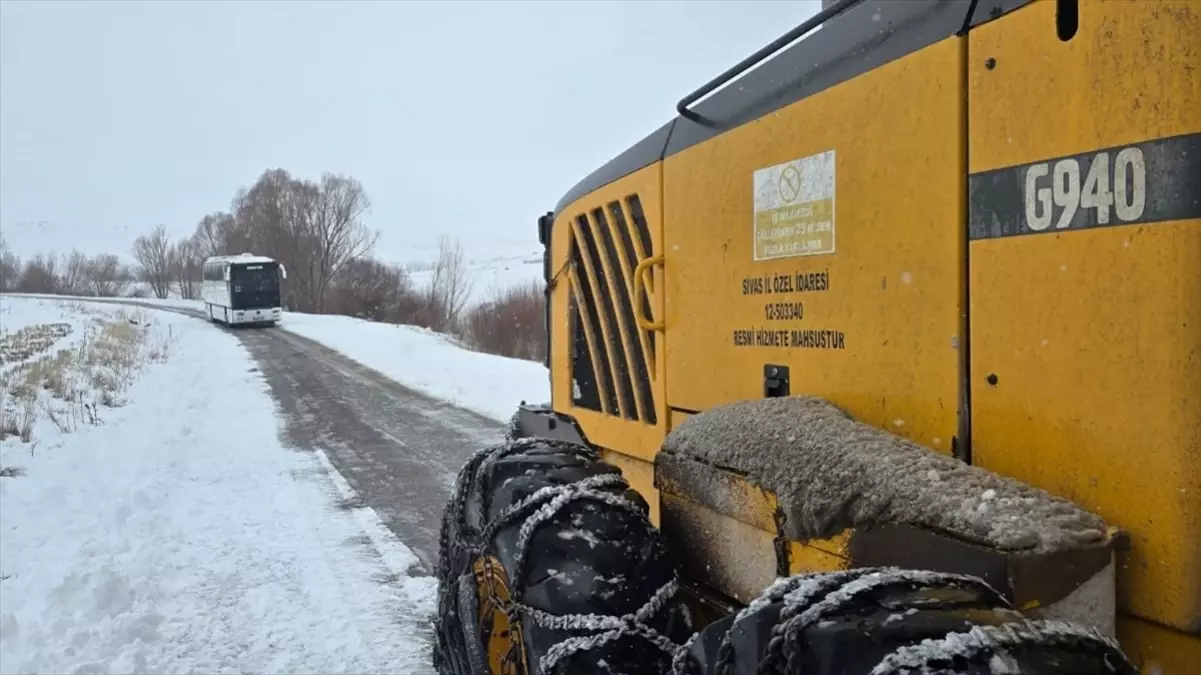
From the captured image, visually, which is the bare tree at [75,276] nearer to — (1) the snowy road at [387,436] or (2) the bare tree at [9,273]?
(2) the bare tree at [9,273]

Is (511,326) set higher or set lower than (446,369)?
higher

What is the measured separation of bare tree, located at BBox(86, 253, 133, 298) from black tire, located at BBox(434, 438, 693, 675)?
97775 mm

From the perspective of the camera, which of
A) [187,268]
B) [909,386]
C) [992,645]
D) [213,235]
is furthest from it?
[187,268]

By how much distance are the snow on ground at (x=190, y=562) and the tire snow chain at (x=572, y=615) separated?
215 centimetres

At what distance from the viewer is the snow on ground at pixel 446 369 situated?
14438mm

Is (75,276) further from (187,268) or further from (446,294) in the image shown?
(446,294)

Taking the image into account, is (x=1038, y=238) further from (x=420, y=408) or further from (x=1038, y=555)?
(x=420, y=408)

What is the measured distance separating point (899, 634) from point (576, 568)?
121 cm

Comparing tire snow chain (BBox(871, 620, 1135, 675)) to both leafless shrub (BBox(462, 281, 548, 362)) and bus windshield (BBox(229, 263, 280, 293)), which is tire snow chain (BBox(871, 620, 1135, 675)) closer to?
leafless shrub (BBox(462, 281, 548, 362))

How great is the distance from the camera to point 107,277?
97.0m

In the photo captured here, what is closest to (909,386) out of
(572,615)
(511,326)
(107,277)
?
(572,615)

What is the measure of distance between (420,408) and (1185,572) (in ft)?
41.8

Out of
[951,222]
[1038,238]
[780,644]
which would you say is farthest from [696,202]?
[780,644]

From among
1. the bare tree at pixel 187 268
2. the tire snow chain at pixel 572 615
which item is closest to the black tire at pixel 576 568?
the tire snow chain at pixel 572 615
